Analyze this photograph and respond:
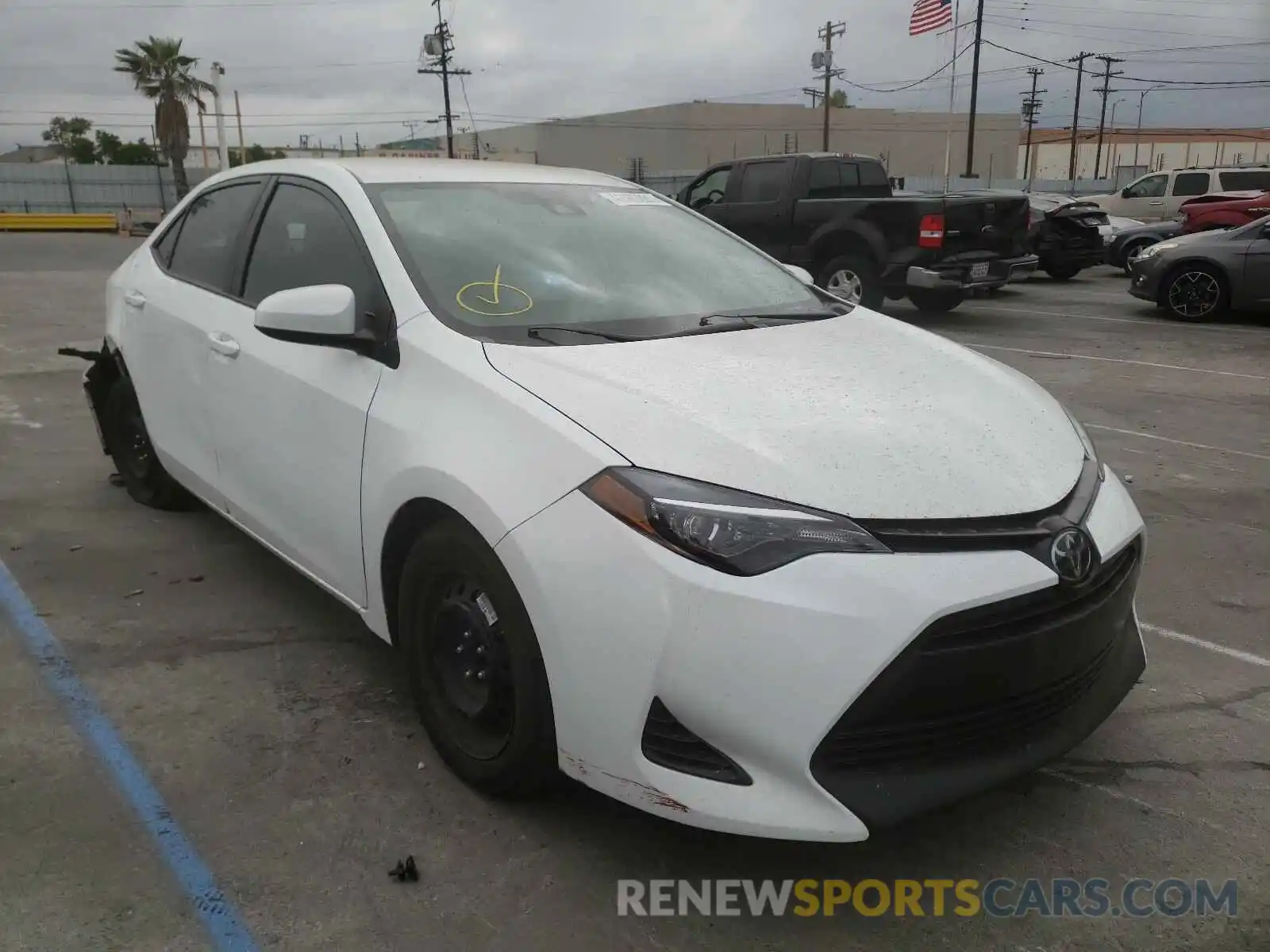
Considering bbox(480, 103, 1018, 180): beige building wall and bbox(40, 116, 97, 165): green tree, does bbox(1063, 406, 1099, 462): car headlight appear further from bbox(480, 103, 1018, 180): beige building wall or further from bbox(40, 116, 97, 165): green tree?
bbox(40, 116, 97, 165): green tree

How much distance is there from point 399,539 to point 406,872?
2.77ft

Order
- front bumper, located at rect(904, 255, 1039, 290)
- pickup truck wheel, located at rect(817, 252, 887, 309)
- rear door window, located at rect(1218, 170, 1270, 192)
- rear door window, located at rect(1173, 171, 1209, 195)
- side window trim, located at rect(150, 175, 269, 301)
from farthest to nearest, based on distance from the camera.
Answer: rear door window, located at rect(1173, 171, 1209, 195)
rear door window, located at rect(1218, 170, 1270, 192)
pickup truck wheel, located at rect(817, 252, 887, 309)
front bumper, located at rect(904, 255, 1039, 290)
side window trim, located at rect(150, 175, 269, 301)

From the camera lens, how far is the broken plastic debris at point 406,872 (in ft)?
7.91

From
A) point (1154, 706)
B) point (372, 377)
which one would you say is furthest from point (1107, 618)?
point (372, 377)

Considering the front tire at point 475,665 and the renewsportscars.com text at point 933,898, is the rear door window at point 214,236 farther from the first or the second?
the renewsportscars.com text at point 933,898

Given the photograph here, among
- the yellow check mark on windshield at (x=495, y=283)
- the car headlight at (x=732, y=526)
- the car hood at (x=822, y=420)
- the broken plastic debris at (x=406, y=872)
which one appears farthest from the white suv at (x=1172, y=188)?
the broken plastic debris at (x=406, y=872)

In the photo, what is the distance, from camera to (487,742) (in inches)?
103

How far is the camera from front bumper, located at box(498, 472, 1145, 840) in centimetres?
203

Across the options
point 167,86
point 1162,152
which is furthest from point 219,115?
point 1162,152

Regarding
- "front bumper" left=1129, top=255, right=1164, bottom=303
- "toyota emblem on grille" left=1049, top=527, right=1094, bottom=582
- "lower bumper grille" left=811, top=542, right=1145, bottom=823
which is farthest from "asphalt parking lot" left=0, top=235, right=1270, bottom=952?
"front bumper" left=1129, top=255, right=1164, bottom=303

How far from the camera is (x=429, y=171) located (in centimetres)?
358

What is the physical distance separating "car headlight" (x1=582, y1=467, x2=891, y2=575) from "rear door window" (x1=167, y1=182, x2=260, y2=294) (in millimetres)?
2363

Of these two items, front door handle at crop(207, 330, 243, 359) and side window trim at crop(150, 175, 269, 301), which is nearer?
front door handle at crop(207, 330, 243, 359)

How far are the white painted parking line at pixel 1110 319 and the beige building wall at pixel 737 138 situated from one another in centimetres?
4943
